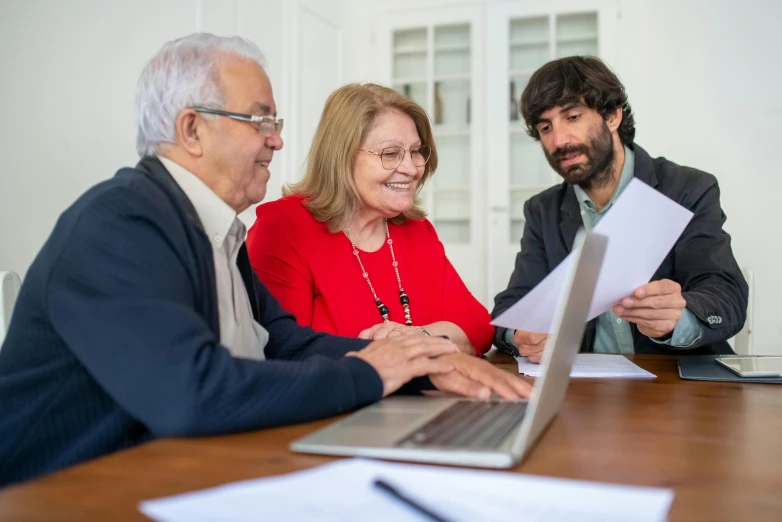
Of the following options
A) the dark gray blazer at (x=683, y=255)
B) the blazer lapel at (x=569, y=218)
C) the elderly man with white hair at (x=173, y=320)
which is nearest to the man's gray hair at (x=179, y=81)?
the elderly man with white hair at (x=173, y=320)

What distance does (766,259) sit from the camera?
4.41 metres

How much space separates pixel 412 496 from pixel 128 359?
17.6 inches

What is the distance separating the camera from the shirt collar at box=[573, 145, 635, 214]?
2.40 m

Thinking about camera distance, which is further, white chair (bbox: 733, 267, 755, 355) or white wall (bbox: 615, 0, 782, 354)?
white wall (bbox: 615, 0, 782, 354)

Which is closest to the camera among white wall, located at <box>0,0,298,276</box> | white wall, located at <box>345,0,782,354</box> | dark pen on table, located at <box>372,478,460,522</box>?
dark pen on table, located at <box>372,478,460,522</box>

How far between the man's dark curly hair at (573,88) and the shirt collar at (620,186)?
15 cm

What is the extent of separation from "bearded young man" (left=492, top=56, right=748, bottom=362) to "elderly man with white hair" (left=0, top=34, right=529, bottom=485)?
2.83 feet

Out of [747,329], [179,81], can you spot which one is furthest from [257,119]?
[747,329]

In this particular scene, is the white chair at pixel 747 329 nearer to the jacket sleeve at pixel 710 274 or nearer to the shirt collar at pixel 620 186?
the jacket sleeve at pixel 710 274

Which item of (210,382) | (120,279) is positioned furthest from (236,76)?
(210,382)

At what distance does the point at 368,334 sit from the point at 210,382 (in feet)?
3.07

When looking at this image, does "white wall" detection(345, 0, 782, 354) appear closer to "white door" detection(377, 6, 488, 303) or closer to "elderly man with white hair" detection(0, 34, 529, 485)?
"white door" detection(377, 6, 488, 303)

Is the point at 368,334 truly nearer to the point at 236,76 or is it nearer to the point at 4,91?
the point at 236,76

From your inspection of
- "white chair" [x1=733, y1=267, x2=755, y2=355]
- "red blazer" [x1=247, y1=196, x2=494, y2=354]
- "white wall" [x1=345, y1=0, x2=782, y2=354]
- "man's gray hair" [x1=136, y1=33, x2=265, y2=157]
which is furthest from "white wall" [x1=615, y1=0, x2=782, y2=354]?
"man's gray hair" [x1=136, y1=33, x2=265, y2=157]
